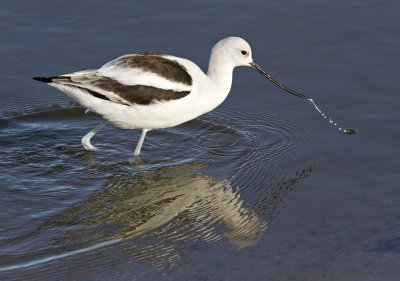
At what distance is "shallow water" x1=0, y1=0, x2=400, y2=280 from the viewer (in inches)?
247

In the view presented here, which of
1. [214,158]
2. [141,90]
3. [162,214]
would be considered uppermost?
[141,90]

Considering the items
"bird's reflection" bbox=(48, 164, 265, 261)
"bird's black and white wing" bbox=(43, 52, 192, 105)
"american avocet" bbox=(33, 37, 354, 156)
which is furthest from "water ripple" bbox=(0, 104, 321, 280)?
"bird's black and white wing" bbox=(43, 52, 192, 105)

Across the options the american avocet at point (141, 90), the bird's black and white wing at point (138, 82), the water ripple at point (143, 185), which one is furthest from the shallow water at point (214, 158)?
the bird's black and white wing at point (138, 82)

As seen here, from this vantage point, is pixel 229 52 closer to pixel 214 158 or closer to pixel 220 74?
pixel 220 74

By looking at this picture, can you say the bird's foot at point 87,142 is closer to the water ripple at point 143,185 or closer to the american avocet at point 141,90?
the water ripple at point 143,185

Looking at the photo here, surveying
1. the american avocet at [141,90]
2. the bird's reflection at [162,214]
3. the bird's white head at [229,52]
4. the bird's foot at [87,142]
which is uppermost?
the bird's white head at [229,52]

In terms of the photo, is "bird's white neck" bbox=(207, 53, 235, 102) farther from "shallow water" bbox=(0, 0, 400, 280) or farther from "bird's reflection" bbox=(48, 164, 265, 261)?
"bird's reflection" bbox=(48, 164, 265, 261)

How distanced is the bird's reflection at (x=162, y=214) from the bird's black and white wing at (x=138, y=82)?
0.67 metres

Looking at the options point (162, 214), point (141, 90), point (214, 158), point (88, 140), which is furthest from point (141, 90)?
point (162, 214)

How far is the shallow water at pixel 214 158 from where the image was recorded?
6.26m

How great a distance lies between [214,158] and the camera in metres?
8.04

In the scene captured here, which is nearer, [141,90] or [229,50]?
[141,90]

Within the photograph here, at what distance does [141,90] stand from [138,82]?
76 millimetres

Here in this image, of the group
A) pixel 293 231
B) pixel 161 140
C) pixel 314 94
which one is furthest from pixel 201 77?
pixel 293 231
